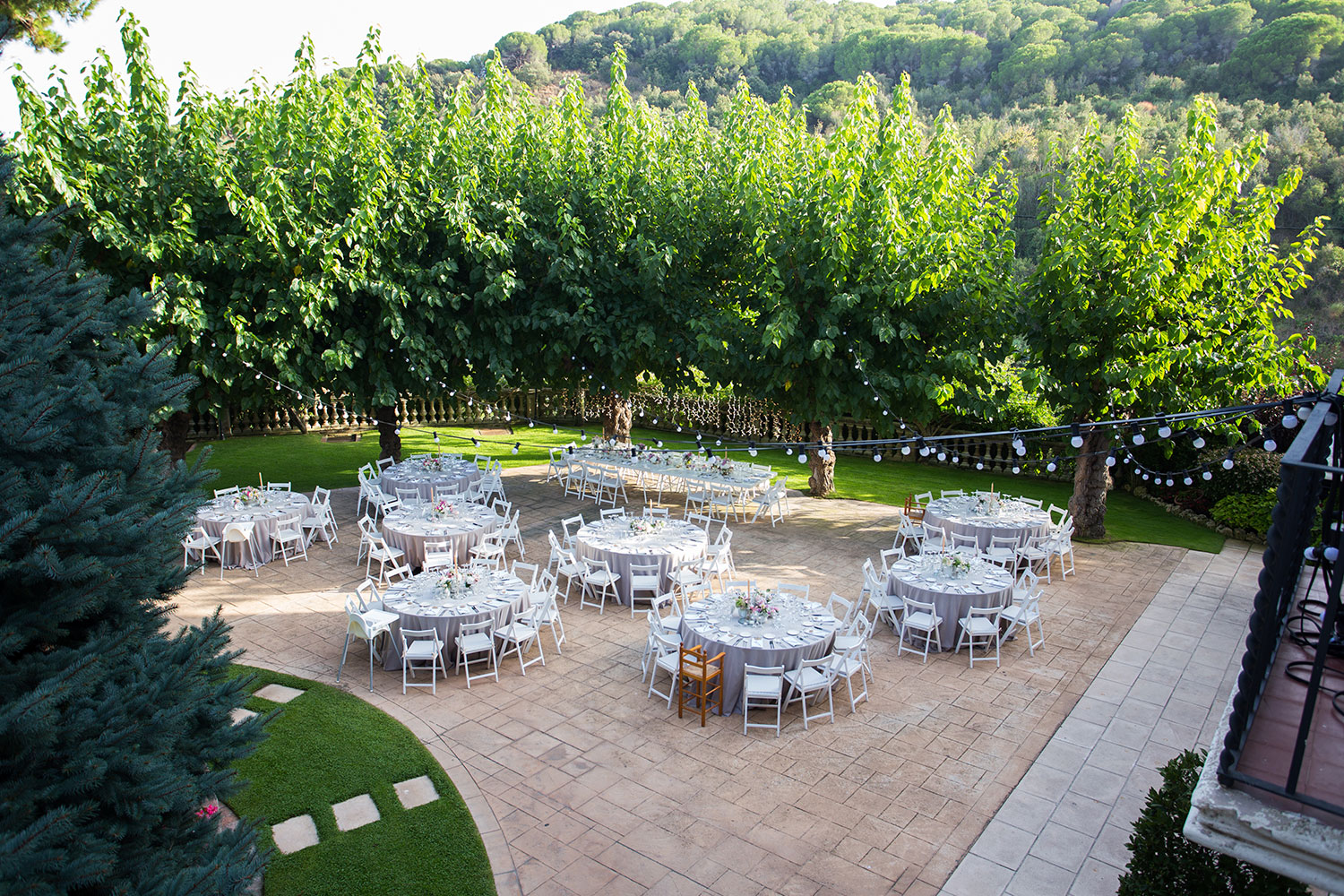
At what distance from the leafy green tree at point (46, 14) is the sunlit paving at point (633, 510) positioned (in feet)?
0.25

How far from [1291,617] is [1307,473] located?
248 cm

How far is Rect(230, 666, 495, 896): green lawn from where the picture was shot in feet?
18.8

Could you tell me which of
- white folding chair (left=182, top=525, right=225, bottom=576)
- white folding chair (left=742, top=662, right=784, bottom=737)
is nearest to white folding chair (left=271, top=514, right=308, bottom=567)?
white folding chair (left=182, top=525, right=225, bottom=576)

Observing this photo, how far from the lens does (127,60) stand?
1227cm

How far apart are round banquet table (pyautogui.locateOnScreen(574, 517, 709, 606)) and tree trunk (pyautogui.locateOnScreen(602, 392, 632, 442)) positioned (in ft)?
23.7

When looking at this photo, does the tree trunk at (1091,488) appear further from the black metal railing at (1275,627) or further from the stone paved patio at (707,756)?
the black metal railing at (1275,627)

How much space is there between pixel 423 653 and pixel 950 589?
621 centimetres

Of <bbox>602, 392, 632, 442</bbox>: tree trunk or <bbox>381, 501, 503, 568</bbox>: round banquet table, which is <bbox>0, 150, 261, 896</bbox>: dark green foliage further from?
<bbox>602, 392, 632, 442</bbox>: tree trunk

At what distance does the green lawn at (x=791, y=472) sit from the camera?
15.2 m

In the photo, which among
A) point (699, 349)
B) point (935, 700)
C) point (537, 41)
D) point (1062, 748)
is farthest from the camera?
point (537, 41)

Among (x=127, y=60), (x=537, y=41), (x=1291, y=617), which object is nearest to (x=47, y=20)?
(x=127, y=60)

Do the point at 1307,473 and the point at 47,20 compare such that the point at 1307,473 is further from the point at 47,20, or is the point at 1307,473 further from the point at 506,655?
the point at 47,20

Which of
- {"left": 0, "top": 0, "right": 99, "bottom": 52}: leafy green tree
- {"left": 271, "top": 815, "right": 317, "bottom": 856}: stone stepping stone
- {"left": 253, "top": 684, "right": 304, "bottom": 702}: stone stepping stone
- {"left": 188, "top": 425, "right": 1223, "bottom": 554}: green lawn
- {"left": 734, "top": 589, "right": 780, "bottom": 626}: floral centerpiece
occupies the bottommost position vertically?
{"left": 188, "top": 425, "right": 1223, "bottom": 554}: green lawn

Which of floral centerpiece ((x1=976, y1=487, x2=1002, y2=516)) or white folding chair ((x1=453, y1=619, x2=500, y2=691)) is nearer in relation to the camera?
white folding chair ((x1=453, y1=619, x2=500, y2=691))
